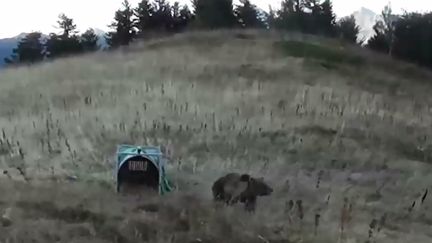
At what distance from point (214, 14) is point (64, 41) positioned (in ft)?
23.0

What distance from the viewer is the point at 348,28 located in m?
39.7

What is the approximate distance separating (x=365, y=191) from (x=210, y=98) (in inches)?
312

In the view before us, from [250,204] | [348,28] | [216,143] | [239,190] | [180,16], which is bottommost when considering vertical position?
[216,143]

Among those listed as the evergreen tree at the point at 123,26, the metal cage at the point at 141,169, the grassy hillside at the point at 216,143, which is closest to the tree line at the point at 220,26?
the evergreen tree at the point at 123,26

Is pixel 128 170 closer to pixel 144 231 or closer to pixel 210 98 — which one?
pixel 144 231

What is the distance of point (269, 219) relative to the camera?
7.34 m

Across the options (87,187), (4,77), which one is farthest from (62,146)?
(4,77)

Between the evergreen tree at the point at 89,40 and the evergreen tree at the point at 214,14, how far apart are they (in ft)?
16.3

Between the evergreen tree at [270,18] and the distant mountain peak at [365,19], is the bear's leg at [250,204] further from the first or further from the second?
the distant mountain peak at [365,19]

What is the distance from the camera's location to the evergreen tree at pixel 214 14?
3344cm

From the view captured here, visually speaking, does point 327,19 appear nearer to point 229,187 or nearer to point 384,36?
point 384,36

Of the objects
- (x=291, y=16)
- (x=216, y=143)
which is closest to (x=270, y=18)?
(x=291, y=16)

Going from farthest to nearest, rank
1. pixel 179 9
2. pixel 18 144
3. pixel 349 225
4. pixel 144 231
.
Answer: pixel 179 9
pixel 18 144
pixel 349 225
pixel 144 231

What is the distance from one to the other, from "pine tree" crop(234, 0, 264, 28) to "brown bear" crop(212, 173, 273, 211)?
28.4 metres
